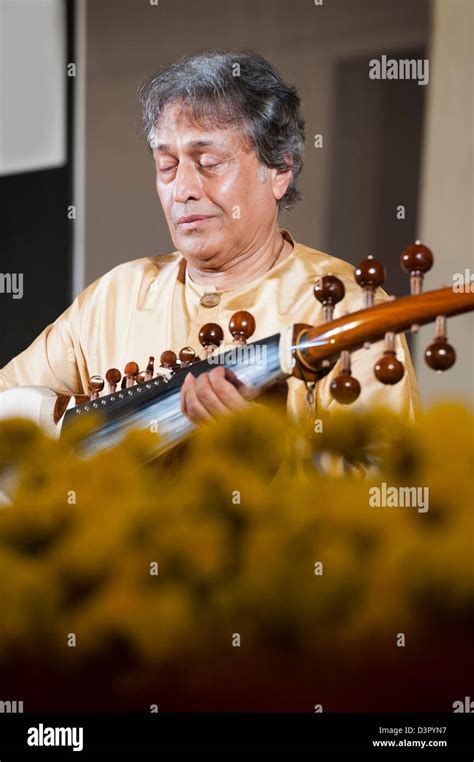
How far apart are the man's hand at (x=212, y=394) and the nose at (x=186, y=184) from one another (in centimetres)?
30

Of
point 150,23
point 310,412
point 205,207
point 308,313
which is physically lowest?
point 310,412

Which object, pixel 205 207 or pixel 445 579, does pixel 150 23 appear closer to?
pixel 205 207

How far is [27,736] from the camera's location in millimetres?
1573

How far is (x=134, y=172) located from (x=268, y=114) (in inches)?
11.3

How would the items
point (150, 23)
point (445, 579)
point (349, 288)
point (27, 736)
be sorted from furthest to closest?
1. point (150, 23)
2. point (349, 288)
3. point (27, 736)
4. point (445, 579)

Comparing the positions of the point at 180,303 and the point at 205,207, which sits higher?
the point at 205,207

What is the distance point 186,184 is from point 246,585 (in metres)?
0.61

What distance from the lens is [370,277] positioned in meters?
1.43

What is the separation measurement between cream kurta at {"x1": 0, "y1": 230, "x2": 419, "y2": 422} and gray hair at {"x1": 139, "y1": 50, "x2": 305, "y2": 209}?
4.9 inches

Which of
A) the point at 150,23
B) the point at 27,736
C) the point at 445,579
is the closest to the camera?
the point at 445,579

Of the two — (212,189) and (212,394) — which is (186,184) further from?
(212,394)

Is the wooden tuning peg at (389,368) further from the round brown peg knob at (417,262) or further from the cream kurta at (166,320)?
the cream kurta at (166,320)

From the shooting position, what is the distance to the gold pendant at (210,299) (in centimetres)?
178

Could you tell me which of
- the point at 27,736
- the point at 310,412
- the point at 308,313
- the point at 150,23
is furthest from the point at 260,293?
the point at 27,736
